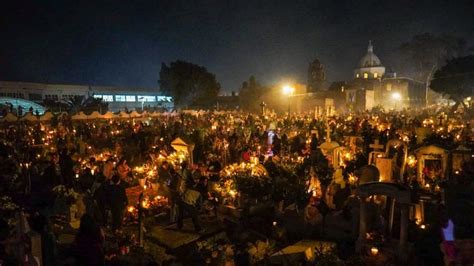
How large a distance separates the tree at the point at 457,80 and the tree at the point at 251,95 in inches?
1013

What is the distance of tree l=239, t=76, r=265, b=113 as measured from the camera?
6303 cm

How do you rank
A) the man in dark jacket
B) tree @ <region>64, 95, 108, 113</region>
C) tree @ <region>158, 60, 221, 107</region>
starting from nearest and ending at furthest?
the man in dark jacket → tree @ <region>64, 95, 108, 113</region> → tree @ <region>158, 60, 221, 107</region>

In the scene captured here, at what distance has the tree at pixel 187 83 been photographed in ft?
206

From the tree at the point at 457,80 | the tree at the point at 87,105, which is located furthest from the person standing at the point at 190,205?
the tree at the point at 457,80

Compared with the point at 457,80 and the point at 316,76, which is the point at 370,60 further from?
the point at 457,80

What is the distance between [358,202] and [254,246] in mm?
2572

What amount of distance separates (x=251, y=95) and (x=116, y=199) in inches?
2197

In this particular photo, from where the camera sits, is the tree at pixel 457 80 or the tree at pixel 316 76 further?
the tree at pixel 316 76

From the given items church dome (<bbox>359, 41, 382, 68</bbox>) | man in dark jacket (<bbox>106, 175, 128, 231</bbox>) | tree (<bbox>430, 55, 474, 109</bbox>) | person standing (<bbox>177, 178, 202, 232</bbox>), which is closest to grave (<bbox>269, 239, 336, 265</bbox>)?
person standing (<bbox>177, 178, 202, 232</bbox>)

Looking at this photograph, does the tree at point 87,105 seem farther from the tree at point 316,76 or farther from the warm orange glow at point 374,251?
the warm orange glow at point 374,251

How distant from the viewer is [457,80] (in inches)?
1815

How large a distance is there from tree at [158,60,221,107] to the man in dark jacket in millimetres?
55016

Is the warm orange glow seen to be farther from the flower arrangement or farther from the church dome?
the church dome

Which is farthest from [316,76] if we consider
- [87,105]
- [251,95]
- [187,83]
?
[87,105]
